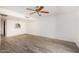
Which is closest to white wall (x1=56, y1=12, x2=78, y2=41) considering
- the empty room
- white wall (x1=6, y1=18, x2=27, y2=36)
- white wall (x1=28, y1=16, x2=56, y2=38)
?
the empty room

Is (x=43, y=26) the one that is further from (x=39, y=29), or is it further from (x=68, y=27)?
(x=68, y=27)

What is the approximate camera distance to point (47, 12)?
190 cm

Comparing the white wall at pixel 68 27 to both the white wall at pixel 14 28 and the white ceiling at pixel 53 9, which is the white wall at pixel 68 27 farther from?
the white wall at pixel 14 28

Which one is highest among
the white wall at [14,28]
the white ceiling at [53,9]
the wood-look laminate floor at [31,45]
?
the white ceiling at [53,9]

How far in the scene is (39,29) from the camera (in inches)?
76.0

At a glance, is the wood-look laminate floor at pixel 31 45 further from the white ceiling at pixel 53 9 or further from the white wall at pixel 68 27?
the white ceiling at pixel 53 9

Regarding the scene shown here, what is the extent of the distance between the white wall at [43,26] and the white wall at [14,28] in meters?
0.10

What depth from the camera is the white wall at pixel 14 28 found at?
74.3 inches

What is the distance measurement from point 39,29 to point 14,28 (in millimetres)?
427

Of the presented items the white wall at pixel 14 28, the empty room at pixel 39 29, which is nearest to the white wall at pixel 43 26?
the empty room at pixel 39 29

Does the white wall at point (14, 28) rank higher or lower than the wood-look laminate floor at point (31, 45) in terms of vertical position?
higher

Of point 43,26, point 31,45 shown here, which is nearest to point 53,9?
point 43,26
